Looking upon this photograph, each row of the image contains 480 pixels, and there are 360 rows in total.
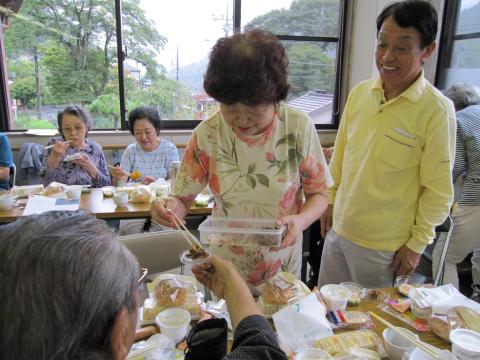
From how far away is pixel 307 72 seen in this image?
191 inches

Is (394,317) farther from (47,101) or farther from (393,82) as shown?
(47,101)

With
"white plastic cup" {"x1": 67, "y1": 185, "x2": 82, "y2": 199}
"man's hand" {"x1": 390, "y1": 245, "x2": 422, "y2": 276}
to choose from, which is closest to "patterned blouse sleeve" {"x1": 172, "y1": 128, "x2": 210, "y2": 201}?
"man's hand" {"x1": 390, "y1": 245, "x2": 422, "y2": 276}

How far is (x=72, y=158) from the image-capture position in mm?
2873

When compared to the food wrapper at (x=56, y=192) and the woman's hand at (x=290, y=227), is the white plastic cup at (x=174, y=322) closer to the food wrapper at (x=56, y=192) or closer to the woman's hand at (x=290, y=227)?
the woman's hand at (x=290, y=227)

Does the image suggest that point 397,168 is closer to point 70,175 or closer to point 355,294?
point 355,294

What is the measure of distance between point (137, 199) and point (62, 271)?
205cm

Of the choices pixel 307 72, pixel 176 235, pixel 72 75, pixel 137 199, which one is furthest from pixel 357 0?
pixel 176 235

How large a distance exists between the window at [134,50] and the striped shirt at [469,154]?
2.33 m

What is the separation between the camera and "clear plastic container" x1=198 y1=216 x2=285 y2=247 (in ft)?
4.01

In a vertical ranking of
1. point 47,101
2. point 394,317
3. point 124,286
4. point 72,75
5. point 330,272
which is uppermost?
point 72,75

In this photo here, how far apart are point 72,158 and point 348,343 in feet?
8.24

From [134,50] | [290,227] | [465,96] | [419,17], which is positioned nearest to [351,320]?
[290,227]

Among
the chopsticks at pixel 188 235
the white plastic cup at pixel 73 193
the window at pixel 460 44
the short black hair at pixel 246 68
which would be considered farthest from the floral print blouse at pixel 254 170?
the window at pixel 460 44

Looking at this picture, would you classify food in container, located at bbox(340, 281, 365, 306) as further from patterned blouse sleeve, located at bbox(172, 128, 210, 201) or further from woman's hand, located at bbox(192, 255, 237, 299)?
Answer: patterned blouse sleeve, located at bbox(172, 128, 210, 201)
